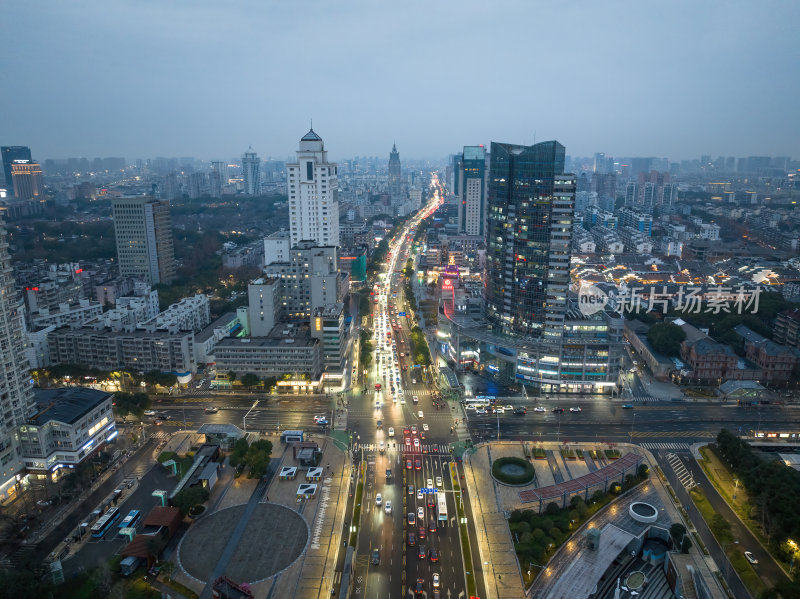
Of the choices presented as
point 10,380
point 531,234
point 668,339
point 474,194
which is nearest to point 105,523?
point 10,380

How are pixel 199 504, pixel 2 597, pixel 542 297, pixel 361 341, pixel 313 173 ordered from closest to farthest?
pixel 2 597, pixel 199 504, pixel 542 297, pixel 361 341, pixel 313 173

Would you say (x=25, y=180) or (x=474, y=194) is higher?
(x=25, y=180)

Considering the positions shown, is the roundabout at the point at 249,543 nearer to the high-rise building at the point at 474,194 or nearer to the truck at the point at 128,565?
the truck at the point at 128,565

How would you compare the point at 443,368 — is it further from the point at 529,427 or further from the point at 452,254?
the point at 452,254

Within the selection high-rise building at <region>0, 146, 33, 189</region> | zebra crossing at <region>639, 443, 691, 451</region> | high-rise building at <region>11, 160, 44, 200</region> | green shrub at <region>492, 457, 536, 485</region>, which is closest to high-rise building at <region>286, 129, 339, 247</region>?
green shrub at <region>492, 457, 536, 485</region>

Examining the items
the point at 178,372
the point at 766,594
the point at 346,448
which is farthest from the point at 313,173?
the point at 766,594

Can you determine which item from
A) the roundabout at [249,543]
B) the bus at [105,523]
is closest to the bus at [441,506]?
the roundabout at [249,543]

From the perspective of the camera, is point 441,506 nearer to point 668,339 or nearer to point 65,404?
point 65,404
